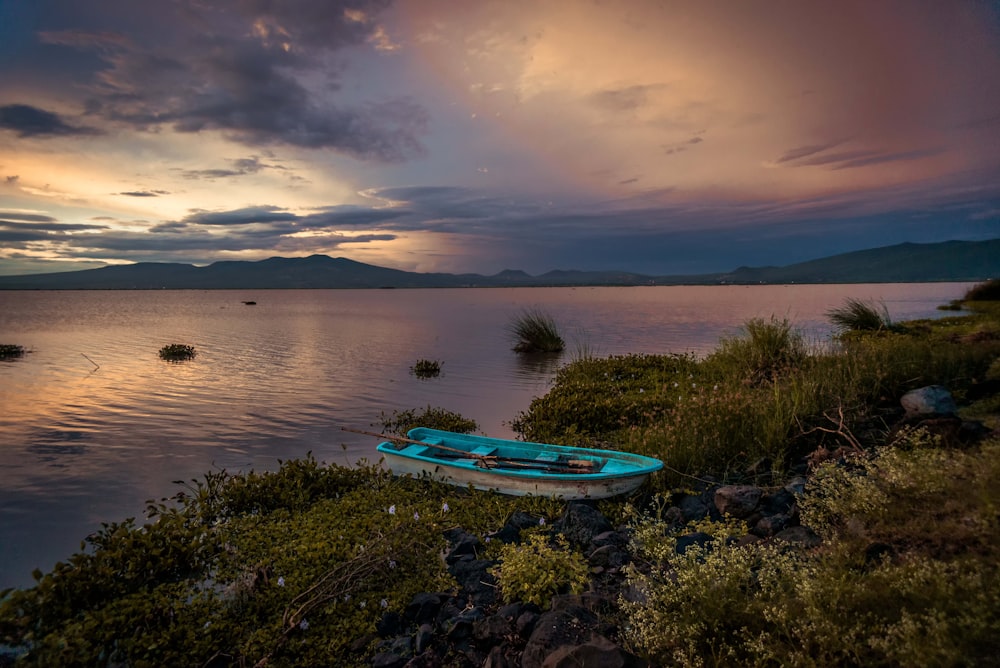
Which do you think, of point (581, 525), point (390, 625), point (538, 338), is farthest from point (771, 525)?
point (538, 338)

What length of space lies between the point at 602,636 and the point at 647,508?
5.04m

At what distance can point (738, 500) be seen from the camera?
842 centimetres

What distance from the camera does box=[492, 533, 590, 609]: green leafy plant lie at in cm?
648

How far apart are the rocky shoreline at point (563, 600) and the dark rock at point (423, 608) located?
0.04 ft

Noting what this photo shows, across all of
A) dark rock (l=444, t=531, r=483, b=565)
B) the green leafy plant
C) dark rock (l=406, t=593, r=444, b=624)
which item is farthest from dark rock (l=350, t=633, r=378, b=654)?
dark rock (l=444, t=531, r=483, b=565)

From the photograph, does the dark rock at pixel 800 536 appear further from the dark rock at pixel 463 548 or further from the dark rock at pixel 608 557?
the dark rock at pixel 463 548

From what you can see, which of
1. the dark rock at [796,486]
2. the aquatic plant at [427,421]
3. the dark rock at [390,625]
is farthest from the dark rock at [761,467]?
the aquatic plant at [427,421]

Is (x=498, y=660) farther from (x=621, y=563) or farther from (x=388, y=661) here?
(x=621, y=563)

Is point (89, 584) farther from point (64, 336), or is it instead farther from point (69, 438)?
point (64, 336)

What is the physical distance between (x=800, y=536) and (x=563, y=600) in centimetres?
337

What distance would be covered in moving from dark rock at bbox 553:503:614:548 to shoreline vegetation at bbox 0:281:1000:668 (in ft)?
0.14

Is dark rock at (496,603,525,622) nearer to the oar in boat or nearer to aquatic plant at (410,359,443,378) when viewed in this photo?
the oar in boat

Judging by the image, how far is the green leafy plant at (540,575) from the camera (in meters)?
6.48

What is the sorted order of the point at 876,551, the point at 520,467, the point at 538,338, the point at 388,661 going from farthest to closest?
the point at 538,338 → the point at 520,467 → the point at 388,661 → the point at 876,551
